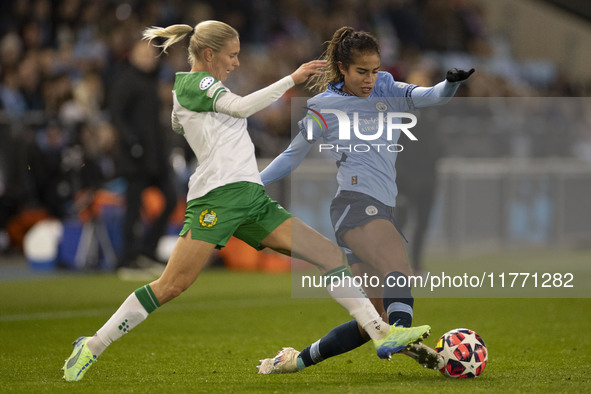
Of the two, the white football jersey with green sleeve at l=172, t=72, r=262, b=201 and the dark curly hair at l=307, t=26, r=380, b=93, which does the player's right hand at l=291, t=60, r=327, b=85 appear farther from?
the white football jersey with green sleeve at l=172, t=72, r=262, b=201

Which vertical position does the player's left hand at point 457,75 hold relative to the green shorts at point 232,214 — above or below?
above

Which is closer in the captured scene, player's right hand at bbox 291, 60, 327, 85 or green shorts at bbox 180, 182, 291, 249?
player's right hand at bbox 291, 60, 327, 85

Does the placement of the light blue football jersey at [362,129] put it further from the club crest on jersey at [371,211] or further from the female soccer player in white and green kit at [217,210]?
the female soccer player in white and green kit at [217,210]

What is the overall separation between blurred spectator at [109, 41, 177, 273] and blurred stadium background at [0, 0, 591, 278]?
0.92m

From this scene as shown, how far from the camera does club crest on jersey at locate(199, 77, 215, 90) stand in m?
5.48

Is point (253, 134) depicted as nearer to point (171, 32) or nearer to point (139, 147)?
point (139, 147)

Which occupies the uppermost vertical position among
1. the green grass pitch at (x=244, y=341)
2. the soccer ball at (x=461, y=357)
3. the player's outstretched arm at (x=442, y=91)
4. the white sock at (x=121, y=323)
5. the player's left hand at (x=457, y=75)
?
the player's left hand at (x=457, y=75)

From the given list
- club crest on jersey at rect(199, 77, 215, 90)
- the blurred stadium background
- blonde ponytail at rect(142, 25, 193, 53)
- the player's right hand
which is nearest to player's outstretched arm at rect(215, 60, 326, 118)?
the player's right hand

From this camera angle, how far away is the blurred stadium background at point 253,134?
14.2 meters

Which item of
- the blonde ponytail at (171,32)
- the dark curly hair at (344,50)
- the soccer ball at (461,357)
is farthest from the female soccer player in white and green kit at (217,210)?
the soccer ball at (461,357)

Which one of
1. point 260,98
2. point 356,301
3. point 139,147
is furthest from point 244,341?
point 139,147

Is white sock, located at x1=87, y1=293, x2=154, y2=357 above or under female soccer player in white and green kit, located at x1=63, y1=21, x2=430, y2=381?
under

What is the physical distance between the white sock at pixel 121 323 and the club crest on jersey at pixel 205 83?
3.82 ft

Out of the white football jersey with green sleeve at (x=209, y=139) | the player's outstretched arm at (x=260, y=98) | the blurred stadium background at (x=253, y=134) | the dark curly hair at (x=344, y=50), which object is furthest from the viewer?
the blurred stadium background at (x=253, y=134)
